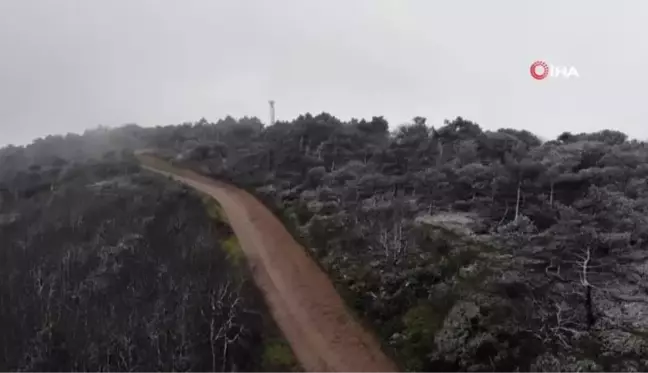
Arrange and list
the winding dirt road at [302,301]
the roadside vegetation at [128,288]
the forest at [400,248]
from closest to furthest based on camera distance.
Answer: the forest at [400,248], the winding dirt road at [302,301], the roadside vegetation at [128,288]

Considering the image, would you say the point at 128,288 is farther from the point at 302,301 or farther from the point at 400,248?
the point at 400,248

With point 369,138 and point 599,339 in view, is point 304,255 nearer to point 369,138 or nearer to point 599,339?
point 599,339

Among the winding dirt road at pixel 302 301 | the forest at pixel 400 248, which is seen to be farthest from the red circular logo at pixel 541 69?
the winding dirt road at pixel 302 301

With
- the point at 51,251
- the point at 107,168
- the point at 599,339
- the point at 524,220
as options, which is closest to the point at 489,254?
the point at 524,220

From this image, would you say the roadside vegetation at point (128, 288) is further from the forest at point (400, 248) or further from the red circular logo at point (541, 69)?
the red circular logo at point (541, 69)

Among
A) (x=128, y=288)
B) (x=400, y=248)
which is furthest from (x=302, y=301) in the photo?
(x=128, y=288)
